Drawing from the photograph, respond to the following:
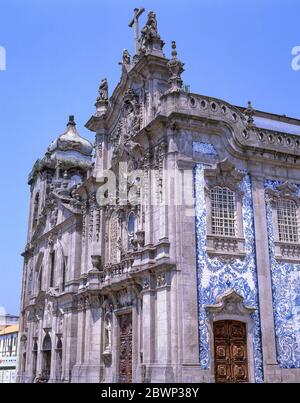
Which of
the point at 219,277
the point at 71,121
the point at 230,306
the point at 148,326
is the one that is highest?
the point at 71,121

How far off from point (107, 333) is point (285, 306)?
822 cm

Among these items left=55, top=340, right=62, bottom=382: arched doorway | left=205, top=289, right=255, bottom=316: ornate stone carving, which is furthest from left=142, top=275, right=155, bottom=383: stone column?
left=55, top=340, right=62, bottom=382: arched doorway

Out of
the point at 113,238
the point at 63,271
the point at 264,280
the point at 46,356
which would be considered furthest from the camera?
the point at 46,356

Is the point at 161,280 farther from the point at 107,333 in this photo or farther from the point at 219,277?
the point at 107,333

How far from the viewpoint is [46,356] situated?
97.1 ft

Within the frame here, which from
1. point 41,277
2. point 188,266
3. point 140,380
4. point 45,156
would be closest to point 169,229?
point 188,266

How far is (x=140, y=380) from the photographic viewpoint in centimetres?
1805

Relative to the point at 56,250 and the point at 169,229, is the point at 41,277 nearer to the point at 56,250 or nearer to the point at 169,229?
the point at 56,250

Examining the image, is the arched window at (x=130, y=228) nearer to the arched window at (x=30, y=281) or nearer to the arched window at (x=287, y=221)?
the arched window at (x=287, y=221)

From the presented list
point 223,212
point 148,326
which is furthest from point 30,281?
point 223,212

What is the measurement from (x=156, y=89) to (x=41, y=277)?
17425mm

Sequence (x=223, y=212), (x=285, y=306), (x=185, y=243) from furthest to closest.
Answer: (x=223, y=212), (x=285, y=306), (x=185, y=243)

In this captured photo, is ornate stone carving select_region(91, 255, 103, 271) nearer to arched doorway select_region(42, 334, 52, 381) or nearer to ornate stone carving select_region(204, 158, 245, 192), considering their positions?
arched doorway select_region(42, 334, 52, 381)

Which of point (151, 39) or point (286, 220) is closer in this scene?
point (286, 220)
